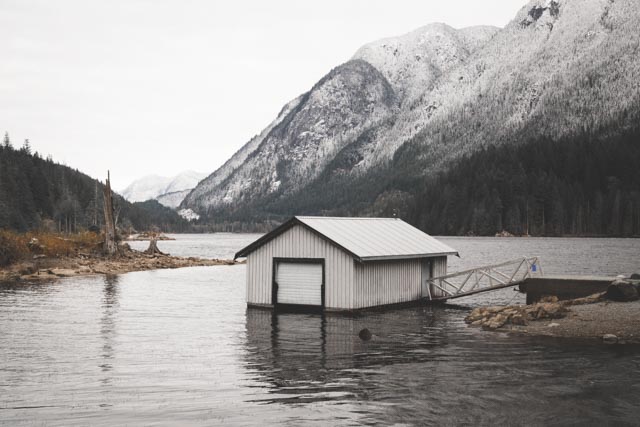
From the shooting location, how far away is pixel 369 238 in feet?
118

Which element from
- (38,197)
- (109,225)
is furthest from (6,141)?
(109,225)

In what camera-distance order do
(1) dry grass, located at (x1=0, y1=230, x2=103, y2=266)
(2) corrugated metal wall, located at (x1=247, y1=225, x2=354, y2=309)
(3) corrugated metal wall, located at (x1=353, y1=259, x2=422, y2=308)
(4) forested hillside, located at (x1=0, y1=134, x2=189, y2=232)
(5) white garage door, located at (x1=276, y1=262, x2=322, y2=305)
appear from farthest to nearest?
(4) forested hillside, located at (x1=0, y1=134, x2=189, y2=232) → (1) dry grass, located at (x1=0, y1=230, x2=103, y2=266) → (5) white garage door, located at (x1=276, y1=262, x2=322, y2=305) → (3) corrugated metal wall, located at (x1=353, y1=259, x2=422, y2=308) → (2) corrugated metal wall, located at (x1=247, y1=225, x2=354, y2=309)

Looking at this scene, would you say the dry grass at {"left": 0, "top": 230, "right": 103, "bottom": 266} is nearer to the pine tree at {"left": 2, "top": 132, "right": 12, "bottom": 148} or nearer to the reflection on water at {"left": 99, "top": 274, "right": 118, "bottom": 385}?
the reflection on water at {"left": 99, "top": 274, "right": 118, "bottom": 385}

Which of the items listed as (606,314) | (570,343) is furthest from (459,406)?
(606,314)

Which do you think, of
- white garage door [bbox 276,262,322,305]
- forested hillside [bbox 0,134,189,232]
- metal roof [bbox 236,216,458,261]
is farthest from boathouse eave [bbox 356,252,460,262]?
forested hillside [bbox 0,134,189,232]

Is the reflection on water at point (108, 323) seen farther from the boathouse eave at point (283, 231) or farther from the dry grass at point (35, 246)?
the dry grass at point (35, 246)

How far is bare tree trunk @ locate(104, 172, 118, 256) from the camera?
2768 inches

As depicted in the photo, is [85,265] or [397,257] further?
[85,265]

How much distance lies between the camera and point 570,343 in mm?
24672

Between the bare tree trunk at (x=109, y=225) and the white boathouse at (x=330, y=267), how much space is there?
3723 cm

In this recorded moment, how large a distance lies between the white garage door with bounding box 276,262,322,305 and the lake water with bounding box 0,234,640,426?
1208 mm

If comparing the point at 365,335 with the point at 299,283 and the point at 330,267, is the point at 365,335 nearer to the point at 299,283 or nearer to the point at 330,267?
the point at 330,267

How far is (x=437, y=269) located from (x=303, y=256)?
973cm

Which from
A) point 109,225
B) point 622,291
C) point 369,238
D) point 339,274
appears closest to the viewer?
point 622,291
